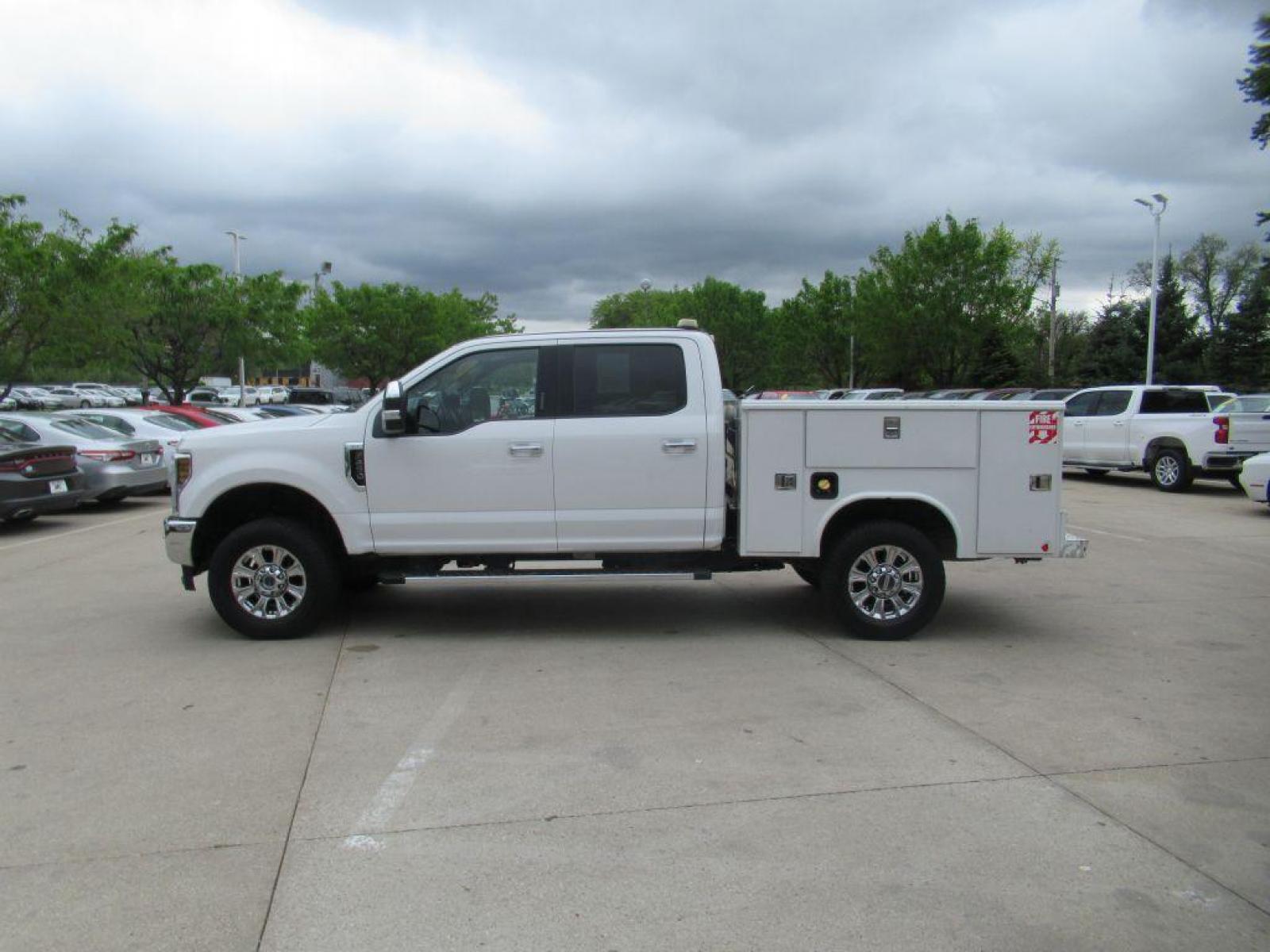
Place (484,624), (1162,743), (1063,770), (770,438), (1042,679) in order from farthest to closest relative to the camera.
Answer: (484,624), (770,438), (1042,679), (1162,743), (1063,770)

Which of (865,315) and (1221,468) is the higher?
(865,315)

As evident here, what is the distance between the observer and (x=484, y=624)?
791cm

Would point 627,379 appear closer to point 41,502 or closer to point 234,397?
point 41,502

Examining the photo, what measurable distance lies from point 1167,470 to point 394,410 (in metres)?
15.8

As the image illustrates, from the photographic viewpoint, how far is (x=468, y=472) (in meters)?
7.21

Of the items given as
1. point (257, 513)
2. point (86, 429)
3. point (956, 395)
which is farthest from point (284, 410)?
point (257, 513)

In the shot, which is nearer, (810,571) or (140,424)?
(810,571)

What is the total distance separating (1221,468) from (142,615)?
54.7ft

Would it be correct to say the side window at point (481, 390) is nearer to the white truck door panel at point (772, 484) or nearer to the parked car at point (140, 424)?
the white truck door panel at point (772, 484)

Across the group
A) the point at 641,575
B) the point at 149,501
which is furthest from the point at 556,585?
the point at 149,501

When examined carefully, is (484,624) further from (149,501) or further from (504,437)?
(149,501)

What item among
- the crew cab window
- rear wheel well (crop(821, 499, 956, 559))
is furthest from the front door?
the crew cab window

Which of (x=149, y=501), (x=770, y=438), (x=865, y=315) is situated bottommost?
(x=149, y=501)

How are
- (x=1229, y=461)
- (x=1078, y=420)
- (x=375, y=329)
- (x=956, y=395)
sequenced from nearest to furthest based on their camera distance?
(x=1229, y=461) < (x=1078, y=420) < (x=956, y=395) < (x=375, y=329)
